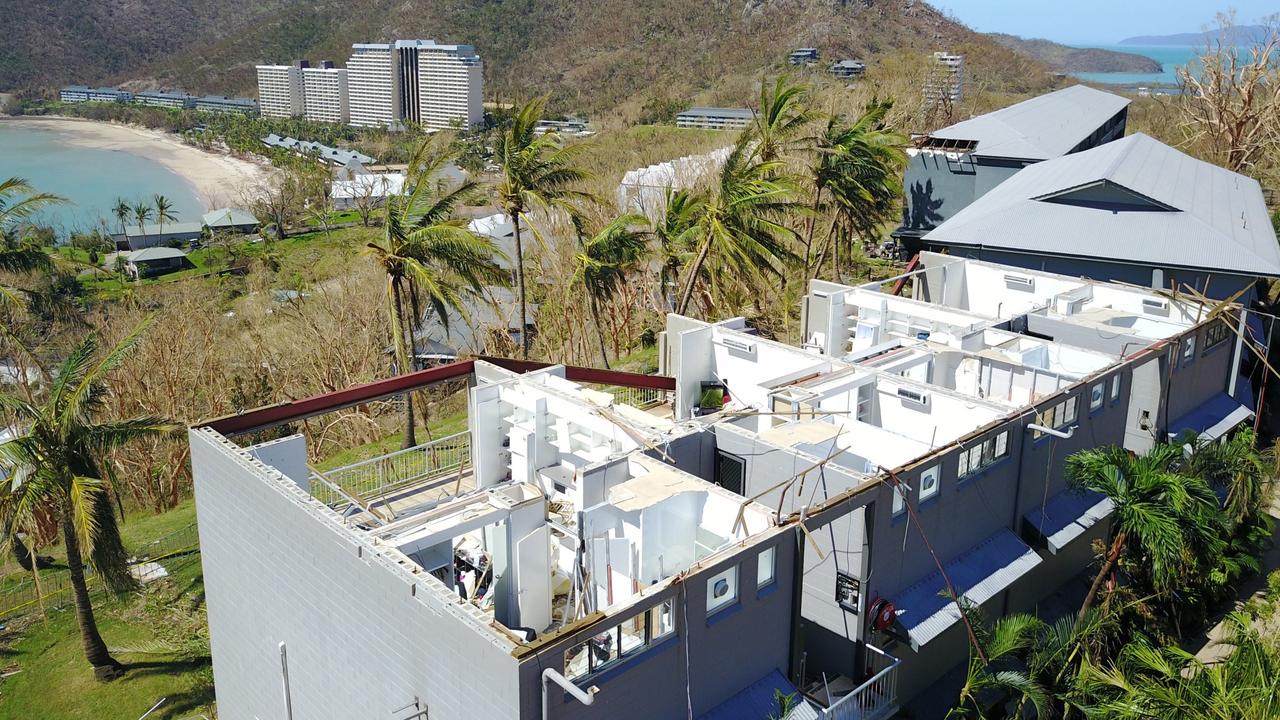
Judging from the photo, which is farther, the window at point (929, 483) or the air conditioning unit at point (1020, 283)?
the air conditioning unit at point (1020, 283)

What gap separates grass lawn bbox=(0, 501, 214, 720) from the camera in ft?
52.2

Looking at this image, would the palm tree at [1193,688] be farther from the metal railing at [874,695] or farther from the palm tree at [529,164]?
the palm tree at [529,164]

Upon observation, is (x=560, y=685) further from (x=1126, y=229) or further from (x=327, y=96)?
(x=327, y=96)

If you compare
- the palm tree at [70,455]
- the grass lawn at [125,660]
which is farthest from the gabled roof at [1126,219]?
the palm tree at [70,455]

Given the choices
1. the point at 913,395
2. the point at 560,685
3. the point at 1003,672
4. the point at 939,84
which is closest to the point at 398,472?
the point at 913,395

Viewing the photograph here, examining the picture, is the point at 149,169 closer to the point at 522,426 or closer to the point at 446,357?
the point at 446,357

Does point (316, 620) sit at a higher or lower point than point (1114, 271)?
lower

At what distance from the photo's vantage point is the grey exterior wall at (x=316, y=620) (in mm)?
9242

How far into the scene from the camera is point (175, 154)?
387 feet

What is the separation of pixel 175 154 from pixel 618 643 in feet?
413

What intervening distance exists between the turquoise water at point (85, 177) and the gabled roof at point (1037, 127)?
67324mm

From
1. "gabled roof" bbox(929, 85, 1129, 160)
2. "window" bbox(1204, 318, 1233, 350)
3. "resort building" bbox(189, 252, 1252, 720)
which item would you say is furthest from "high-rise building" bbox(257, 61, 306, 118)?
"window" bbox(1204, 318, 1233, 350)

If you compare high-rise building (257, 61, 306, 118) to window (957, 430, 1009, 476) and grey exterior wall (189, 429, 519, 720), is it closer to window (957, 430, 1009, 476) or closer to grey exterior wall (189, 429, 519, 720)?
grey exterior wall (189, 429, 519, 720)

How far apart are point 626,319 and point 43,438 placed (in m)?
22.3
